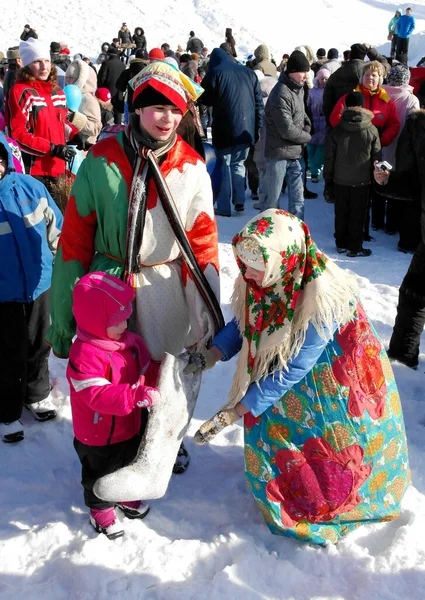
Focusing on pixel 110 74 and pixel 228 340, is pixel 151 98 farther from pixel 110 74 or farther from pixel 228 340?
pixel 110 74

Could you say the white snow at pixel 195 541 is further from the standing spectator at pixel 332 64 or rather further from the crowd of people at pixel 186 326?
the standing spectator at pixel 332 64

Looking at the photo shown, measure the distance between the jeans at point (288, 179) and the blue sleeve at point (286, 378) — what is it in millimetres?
4312

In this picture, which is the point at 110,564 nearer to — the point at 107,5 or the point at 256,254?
the point at 256,254

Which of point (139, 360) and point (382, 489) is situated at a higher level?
point (139, 360)

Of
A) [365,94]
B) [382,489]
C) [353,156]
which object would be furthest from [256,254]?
[365,94]

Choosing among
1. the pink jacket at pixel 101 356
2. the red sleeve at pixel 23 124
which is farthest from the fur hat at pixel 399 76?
the pink jacket at pixel 101 356

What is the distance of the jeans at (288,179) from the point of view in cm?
629

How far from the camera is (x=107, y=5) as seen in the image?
2498cm

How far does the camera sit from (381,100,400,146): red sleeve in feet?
20.5

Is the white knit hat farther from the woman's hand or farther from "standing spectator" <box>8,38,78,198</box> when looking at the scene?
the woman's hand

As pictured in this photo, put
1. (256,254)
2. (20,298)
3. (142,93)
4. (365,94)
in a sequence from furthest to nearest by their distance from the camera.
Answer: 1. (365,94)
2. (20,298)
3. (142,93)
4. (256,254)

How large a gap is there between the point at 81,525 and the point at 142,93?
74.3 inches

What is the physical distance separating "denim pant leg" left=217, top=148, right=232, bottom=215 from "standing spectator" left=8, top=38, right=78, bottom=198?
8.59ft

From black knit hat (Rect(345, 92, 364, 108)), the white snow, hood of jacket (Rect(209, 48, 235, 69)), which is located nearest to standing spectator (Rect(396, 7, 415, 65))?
hood of jacket (Rect(209, 48, 235, 69))
